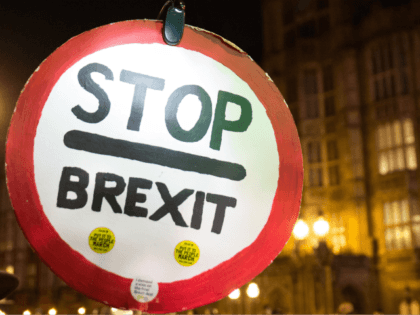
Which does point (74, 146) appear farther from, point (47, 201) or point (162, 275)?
point (162, 275)

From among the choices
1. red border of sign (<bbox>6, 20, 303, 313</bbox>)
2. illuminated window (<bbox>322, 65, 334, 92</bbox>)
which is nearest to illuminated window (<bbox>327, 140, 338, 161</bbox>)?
illuminated window (<bbox>322, 65, 334, 92</bbox>)

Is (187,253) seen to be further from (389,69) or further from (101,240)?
(389,69)

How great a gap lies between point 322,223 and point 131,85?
12.5 meters

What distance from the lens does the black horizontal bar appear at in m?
0.97

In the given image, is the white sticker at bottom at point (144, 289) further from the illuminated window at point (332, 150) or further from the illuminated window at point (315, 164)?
the illuminated window at point (332, 150)

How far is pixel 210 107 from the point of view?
42.2 inches

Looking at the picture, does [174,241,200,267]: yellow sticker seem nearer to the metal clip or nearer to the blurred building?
the metal clip

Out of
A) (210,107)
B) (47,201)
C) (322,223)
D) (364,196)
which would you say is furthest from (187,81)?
(364,196)

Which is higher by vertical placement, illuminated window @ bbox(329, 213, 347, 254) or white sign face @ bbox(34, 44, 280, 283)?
illuminated window @ bbox(329, 213, 347, 254)

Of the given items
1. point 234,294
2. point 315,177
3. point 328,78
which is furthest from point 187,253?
point 328,78

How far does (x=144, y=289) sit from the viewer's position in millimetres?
940

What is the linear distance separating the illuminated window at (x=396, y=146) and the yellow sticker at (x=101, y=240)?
20.5 metres

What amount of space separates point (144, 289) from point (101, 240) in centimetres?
13

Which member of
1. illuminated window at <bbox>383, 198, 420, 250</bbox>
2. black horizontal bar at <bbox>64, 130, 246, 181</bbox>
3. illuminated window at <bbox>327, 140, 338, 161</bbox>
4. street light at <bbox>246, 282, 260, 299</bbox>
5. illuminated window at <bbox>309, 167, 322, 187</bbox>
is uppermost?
illuminated window at <bbox>327, 140, 338, 161</bbox>
